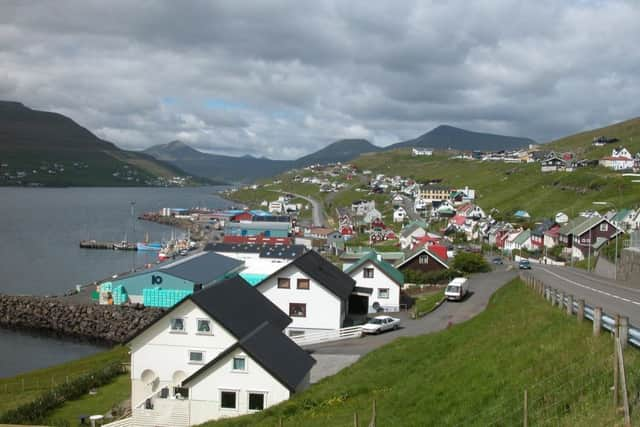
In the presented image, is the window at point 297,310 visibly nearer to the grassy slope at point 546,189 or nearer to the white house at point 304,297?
the white house at point 304,297

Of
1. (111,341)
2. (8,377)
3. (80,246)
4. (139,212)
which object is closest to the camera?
(8,377)

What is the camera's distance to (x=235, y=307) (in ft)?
74.4

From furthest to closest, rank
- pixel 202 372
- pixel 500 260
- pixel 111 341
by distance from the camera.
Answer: pixel 500 260, pixel 111 341, pixel 202 372

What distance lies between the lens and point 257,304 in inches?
973

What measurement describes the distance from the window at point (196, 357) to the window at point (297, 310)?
11.9m

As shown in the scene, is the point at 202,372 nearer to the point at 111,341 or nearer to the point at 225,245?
the point at 111,341

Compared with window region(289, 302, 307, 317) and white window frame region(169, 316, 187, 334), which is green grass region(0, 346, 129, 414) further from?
window region(289, 302, 307, 317)

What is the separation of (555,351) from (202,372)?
11.7 metres

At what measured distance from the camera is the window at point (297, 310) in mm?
32594

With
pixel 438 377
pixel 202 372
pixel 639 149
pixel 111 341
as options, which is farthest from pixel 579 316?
pixel 639 149

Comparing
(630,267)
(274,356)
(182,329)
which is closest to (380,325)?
(274,356)

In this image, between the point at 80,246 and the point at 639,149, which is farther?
the point at 639,149

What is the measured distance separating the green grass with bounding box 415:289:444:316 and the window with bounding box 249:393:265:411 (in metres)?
17.5

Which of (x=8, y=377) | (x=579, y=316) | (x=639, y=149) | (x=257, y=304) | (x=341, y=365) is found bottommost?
(x=8, y=377)
